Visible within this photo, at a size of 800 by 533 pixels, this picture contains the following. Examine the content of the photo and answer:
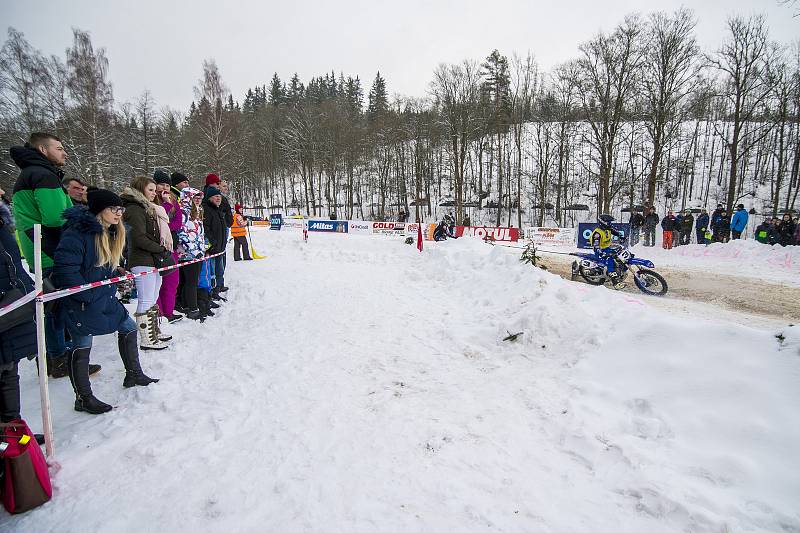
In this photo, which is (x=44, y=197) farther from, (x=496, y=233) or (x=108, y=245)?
(x=496, y=233)

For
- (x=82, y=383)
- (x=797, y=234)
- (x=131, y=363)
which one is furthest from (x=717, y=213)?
(x=82, y=383)

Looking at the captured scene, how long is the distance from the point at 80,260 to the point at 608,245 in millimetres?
9365

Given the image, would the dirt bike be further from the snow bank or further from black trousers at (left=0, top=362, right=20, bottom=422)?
black trousers at (left=0, top=362, right=20, bottom=422)

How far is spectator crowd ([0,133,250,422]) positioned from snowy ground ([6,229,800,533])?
0.42m

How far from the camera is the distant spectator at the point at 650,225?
54.4 feet

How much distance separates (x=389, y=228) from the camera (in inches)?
898

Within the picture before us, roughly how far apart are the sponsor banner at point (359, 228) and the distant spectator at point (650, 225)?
14.9 metres


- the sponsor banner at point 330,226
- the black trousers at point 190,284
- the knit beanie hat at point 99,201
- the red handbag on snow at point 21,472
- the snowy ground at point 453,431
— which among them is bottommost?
the snowy ground at point 453,431

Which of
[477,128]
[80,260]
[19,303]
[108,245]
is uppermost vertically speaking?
[477,128]

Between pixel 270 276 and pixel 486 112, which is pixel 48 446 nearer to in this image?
pixel 270 276

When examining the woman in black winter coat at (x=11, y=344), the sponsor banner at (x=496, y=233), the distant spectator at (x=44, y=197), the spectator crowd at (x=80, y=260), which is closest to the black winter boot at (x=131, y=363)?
the spectator crowd at (x=80, y=260)

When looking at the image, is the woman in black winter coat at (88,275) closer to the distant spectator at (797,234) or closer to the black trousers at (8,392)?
the black trousers at (8,392)

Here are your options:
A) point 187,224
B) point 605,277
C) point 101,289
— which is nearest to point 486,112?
point 605,277

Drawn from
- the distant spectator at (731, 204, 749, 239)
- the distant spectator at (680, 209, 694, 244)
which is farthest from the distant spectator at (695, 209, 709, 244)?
the distant spectator at (731, 204, 749, 239)
